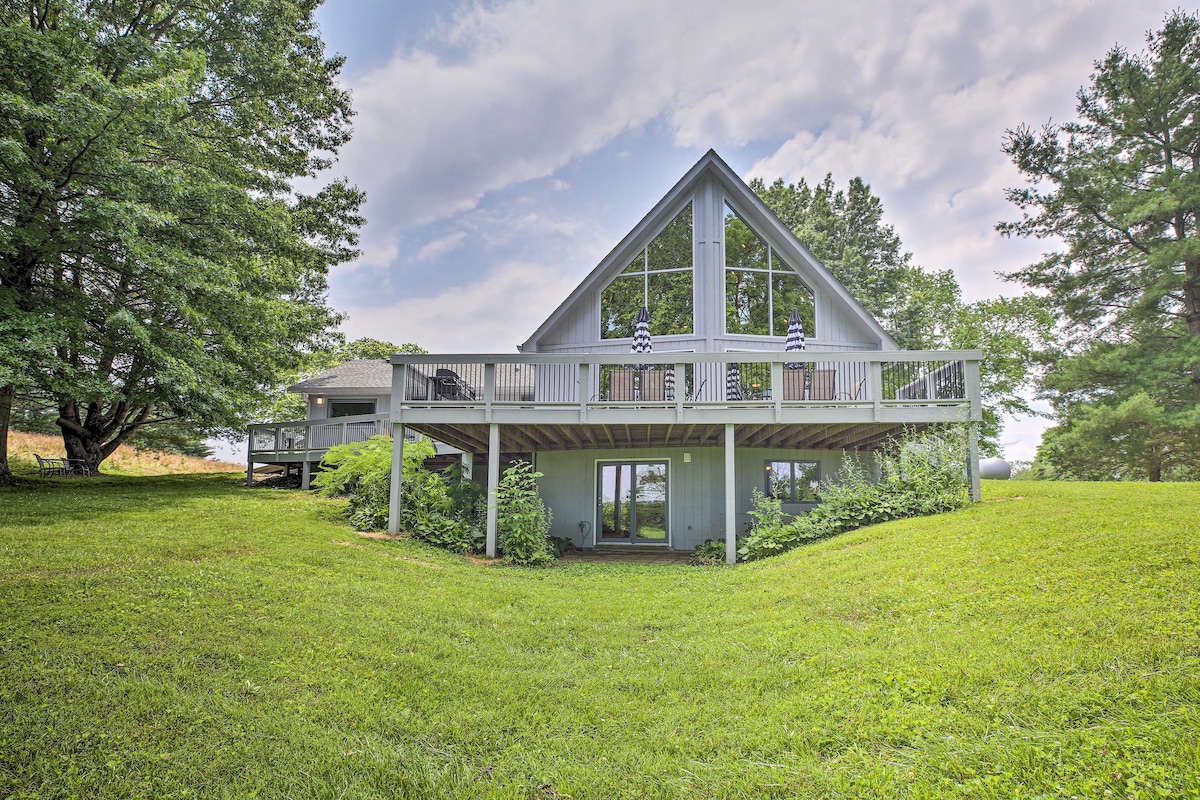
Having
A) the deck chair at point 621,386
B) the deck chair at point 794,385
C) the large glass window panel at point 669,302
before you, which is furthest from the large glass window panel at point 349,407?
the deck chair at point 794,385

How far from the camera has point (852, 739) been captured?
3324 mm

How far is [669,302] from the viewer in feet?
43.6

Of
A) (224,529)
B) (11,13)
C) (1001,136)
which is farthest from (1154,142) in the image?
(11,13)

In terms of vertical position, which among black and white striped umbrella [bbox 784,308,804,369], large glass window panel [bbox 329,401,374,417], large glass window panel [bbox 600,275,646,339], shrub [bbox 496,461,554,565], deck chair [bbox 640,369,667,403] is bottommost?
shrub [bbox 496,461,554,565]

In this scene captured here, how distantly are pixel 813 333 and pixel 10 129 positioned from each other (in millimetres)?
15494

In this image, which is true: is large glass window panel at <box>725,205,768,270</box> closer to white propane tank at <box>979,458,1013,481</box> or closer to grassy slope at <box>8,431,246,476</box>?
white propane tank at <box>979,458,1013,481</box>

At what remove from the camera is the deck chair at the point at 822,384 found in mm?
11148

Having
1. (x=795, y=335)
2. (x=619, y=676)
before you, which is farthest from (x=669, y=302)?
(x=619, y=676)

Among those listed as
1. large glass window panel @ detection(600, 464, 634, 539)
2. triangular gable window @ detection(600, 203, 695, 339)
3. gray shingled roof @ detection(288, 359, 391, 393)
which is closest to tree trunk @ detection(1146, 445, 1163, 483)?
triangular gable window @ detection(600, 203, 695, 339)

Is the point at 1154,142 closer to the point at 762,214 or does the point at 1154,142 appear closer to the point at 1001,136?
the point at 1001,136

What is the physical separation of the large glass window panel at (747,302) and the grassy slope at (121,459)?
64.3ft

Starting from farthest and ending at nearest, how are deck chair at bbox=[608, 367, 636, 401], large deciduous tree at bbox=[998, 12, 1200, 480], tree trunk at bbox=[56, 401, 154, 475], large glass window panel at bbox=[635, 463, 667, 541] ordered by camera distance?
large deciduous tree at bbox=[998, 12, 1200, 480] < tree trunk at bbox=[56, 401, 154, 475] < large glass window panel at bbox=[635, 463, 667, 541] < deck chair at bbox=[608, 367, 636, 401]

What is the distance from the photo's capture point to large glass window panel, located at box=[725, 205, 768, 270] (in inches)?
524

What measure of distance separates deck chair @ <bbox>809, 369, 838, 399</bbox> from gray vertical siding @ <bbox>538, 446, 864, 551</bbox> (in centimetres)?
211
